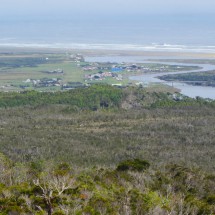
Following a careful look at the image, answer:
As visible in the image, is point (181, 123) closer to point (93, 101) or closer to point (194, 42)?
point (93, 101)

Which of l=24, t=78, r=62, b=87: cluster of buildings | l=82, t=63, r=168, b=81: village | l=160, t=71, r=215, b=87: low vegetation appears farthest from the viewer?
l=82, t=63, r=168, b=81: village

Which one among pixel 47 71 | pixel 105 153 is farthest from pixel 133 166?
pixel 47 71

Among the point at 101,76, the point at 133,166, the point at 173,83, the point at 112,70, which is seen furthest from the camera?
the point at 112,70

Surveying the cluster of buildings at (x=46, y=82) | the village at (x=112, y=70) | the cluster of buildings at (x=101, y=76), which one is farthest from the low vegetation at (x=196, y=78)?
the cluster of buildings at (x=46, y=82)

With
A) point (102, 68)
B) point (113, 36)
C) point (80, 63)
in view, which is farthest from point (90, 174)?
point (113, 36)

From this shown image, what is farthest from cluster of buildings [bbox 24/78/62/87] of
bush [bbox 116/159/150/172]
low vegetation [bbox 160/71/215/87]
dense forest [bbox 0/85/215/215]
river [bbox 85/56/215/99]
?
bush [bbox 116/159/150/172]

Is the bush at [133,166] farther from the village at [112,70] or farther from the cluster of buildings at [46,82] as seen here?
the village at [112,70]

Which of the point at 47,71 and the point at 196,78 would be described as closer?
the point at 196,78

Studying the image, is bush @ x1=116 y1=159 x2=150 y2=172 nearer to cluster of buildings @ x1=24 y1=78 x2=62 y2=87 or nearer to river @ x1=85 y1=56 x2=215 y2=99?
river @ x1=85 y1=56 x2=215 y2=99

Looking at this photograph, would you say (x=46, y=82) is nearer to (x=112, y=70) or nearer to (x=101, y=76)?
(x=101, y=76)
